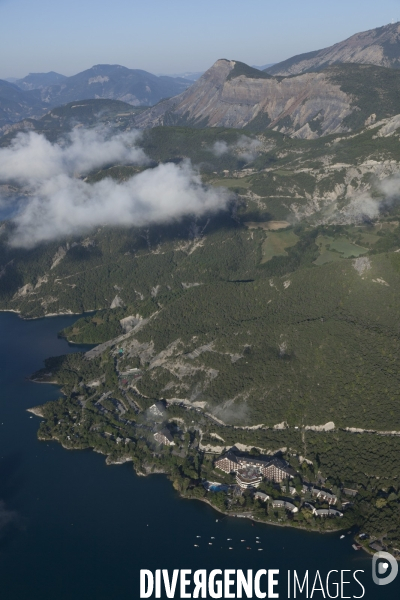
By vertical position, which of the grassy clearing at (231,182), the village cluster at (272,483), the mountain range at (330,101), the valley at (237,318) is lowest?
the village cluster at (272,483)

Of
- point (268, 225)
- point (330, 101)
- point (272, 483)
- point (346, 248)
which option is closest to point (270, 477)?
point (272, 483)

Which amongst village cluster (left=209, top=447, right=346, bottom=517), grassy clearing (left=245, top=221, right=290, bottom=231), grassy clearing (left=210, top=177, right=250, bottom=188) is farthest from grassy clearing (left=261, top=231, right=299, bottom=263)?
village cluster (left=209, top=447, right=346, bottom=517)

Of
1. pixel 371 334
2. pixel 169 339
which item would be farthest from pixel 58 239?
pixel 371 334

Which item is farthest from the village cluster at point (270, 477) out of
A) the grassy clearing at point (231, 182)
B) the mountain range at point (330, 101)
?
the mountain range at point (330, 101)

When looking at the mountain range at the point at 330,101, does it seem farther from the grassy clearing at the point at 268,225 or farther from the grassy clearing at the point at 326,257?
the grassy clearing at the point at 326,257

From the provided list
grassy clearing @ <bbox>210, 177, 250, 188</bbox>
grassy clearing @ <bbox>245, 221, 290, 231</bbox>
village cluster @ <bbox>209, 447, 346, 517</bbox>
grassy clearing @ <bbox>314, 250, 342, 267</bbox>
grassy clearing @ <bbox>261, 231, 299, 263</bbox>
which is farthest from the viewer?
grassy clearing @ <bbox>210, 177, 250, 188</bbox>

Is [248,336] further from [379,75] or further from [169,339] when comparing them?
[379,75]

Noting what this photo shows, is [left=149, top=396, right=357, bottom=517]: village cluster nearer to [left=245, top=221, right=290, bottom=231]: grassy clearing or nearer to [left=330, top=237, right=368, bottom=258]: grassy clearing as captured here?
[left=330, top=237, right=368, bottom=258]: grassy clearing

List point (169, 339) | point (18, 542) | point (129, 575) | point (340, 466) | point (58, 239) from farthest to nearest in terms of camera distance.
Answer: point (58, 239)
point (169, 339)
point (340, 466)
point (18, 542)
point (129, 575)
